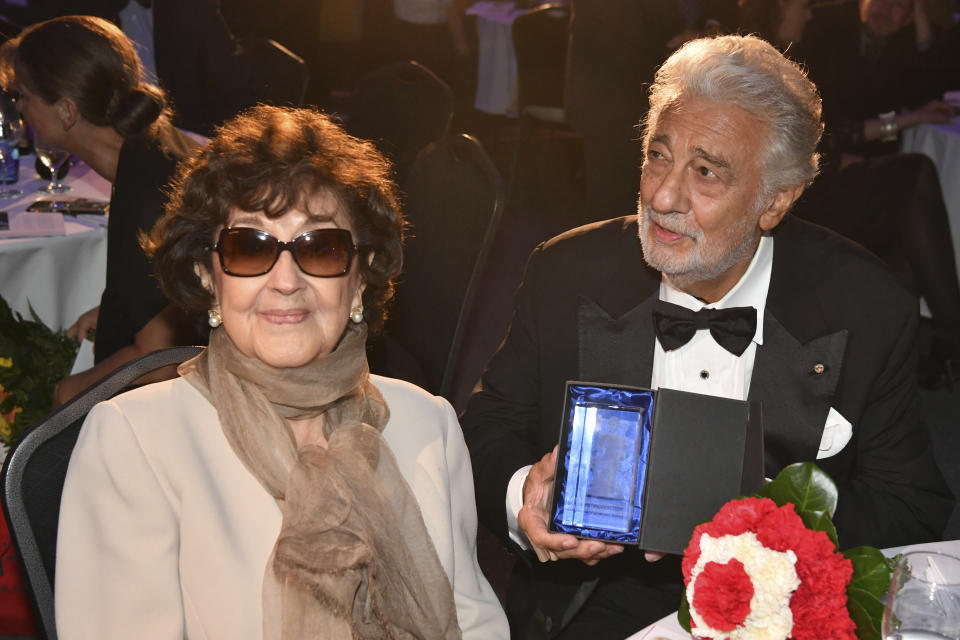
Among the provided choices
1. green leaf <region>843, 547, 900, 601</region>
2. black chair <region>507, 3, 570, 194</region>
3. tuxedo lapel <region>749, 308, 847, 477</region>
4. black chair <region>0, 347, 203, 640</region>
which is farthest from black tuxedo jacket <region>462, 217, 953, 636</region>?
black chair <region>507, 3, 570, 194</region>

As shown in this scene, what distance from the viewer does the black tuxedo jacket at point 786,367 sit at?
237 cm

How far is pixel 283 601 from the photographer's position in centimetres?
184

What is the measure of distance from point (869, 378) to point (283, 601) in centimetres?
147

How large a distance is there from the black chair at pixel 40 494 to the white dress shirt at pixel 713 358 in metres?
1.04

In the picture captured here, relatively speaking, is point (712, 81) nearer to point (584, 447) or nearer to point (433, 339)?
point (584, 447)

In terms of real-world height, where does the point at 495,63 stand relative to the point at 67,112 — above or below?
above

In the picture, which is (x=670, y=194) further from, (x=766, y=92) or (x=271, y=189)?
(x=271, y=189)

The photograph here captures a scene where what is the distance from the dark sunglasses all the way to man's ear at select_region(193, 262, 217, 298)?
0.12 m

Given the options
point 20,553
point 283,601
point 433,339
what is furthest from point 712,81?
point 20,553

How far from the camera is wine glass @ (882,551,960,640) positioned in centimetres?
146

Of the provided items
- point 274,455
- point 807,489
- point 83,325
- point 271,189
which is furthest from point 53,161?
point 807,489

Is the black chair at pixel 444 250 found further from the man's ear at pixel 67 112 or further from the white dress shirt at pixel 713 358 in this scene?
the man's ear at pixel 67 112

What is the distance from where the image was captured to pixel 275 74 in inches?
232

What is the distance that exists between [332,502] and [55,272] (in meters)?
2.40
